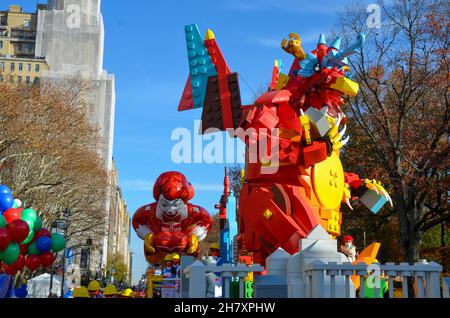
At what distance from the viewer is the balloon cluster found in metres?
13.8

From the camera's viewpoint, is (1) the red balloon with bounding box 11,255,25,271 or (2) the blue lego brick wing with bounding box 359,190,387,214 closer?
(2) the blue lego brick wing with bounding box 359,190,387,214

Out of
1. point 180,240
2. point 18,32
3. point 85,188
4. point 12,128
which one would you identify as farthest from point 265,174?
point 18,32

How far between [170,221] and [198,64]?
4637 millimetres

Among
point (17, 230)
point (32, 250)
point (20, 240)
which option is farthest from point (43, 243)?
point (17, 230)

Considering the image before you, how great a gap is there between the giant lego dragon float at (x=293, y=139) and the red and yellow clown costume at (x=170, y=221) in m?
2.49

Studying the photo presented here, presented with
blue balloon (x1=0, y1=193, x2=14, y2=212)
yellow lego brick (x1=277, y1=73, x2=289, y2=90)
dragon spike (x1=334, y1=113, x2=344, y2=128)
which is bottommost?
blue balloon (x1=0, y1=193, x2=14, y2=212)

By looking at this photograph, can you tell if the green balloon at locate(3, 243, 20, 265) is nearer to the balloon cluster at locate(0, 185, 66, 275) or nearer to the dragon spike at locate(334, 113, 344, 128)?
the balloon cluster at locate(0, 185, 66, 275)

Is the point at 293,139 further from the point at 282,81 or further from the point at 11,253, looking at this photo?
the point at 11,253

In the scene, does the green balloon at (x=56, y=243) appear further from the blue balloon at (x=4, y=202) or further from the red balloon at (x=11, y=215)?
the blue balloon at (x=4, y=202)

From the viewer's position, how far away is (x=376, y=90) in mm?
20281

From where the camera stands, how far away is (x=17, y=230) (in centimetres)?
1380

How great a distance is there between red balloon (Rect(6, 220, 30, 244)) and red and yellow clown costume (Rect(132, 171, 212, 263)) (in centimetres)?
323

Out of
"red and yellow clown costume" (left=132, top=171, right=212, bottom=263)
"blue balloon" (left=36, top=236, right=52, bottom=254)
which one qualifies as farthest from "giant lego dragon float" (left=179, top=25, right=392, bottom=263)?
"blue balloon" (left=36, top=236, right=52, bottom=254)
